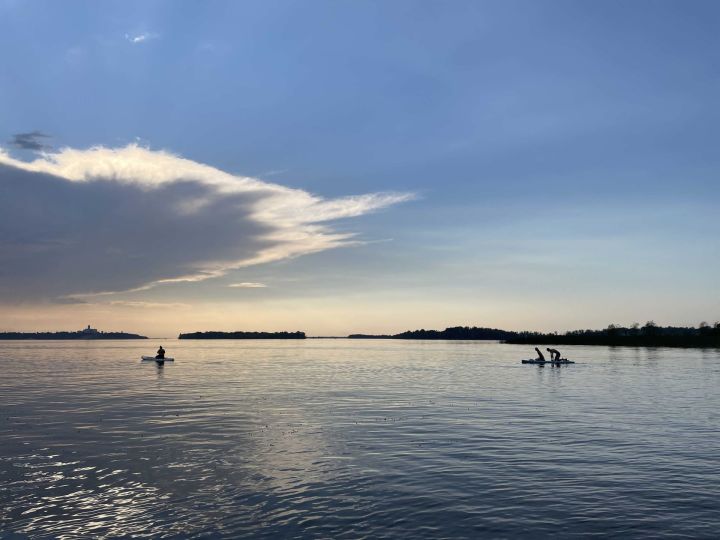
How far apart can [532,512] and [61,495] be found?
15.2 metres

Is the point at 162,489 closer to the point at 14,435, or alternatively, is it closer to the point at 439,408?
the point at 14,435

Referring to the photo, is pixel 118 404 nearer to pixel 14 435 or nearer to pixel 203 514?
pixel 14 435

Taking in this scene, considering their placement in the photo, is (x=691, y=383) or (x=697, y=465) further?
(x=691, y=383)

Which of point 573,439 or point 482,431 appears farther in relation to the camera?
point 482,431

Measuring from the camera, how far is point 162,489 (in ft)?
66.2

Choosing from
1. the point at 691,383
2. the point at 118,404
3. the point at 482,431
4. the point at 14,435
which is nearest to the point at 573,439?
the point at 482,431

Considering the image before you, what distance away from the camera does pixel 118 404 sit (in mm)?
44469

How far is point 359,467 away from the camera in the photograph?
2355 cm

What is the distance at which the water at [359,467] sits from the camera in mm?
16797

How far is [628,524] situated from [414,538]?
6308 millimetres

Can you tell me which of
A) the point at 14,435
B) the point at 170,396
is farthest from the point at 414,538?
the point at 170,396

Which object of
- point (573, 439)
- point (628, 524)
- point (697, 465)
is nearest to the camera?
point (628, 524)

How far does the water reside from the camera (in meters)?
16.8

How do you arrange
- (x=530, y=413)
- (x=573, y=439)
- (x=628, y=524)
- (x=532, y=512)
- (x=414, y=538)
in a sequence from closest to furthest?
(x=414, y=538) < (x=628, y=524) < (x=532, y=512) < (x=573, y=439) < (x=530, y=413)
